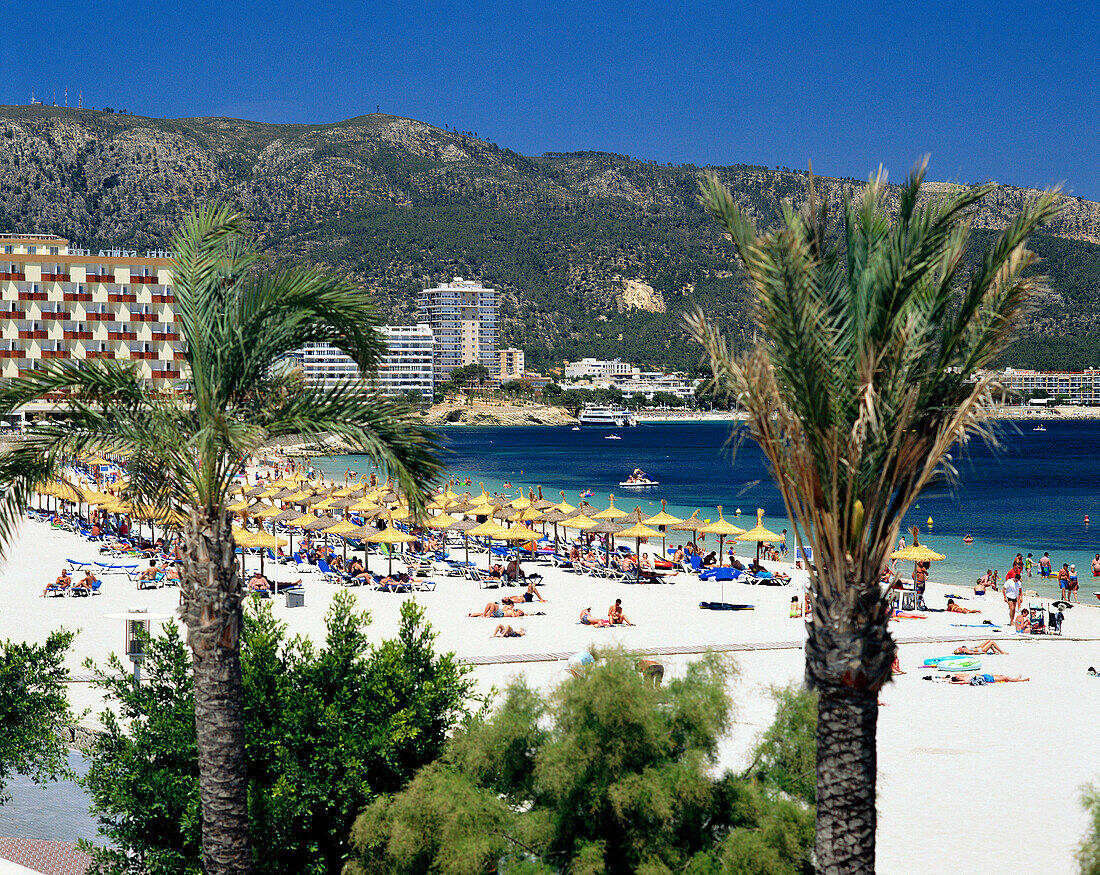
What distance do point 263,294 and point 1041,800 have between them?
32.6ft

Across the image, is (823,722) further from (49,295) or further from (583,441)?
A: (583,441)

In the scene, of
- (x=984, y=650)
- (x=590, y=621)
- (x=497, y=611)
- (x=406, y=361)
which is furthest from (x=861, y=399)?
(x=406, y=361)

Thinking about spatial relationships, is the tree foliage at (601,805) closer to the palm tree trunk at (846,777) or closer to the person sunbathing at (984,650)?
the palm tree trunk at (846,777)

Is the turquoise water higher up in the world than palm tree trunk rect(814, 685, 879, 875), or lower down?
higher up

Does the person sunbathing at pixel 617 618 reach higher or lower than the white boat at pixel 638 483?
lower

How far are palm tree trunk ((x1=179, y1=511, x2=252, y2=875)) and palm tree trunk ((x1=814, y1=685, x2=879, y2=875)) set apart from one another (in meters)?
3.48

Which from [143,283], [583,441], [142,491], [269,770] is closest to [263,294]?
[142,491]

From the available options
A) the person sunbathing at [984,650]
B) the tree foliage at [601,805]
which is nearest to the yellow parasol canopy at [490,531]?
the person sunbathing at [984,650]

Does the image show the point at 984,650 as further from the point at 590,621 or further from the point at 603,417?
the point at 603,417

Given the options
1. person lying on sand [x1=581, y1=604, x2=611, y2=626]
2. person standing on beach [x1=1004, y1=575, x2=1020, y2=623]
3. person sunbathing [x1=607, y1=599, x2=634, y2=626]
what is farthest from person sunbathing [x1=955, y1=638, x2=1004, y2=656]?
person lying on sand [x1=581, y1=604, x2=611, y2=626]

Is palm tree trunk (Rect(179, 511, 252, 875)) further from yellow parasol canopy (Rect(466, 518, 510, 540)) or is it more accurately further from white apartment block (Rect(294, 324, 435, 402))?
white apartment block (Rect(294, 324, 435, 402))

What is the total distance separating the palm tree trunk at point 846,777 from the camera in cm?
534

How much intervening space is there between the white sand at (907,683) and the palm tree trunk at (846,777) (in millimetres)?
2387

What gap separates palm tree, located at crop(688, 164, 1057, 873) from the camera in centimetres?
527
